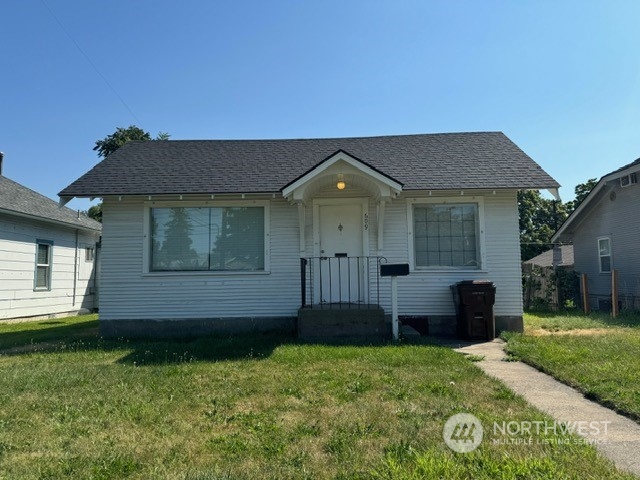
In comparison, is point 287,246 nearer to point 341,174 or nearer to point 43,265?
point 341,174

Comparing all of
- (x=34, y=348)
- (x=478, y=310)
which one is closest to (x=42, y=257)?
(x=34, y=348)

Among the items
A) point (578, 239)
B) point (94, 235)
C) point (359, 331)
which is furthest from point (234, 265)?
point (578, 239)

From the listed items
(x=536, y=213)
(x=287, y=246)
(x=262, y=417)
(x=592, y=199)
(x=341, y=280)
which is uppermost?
(x=536, y=213)

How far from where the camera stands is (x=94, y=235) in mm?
17234

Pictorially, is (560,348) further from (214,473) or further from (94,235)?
(94,235)

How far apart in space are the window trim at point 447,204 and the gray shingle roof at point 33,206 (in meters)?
10.5

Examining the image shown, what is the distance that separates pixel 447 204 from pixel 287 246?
3.61 metres

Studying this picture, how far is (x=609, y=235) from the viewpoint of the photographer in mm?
15516

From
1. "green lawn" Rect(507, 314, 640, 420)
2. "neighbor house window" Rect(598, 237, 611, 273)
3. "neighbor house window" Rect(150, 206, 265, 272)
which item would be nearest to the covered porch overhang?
"neighbor house window" Rect(150, 206, 265, 272)

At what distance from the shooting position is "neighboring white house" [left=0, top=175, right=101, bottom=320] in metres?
12.6

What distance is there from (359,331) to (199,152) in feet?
21.0

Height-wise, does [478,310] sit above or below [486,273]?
below

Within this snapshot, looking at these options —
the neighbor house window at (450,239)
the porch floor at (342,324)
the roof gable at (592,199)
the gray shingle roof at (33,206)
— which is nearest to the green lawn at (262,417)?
the porch floor at (342,324)

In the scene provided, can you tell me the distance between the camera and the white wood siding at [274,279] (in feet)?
29.6
